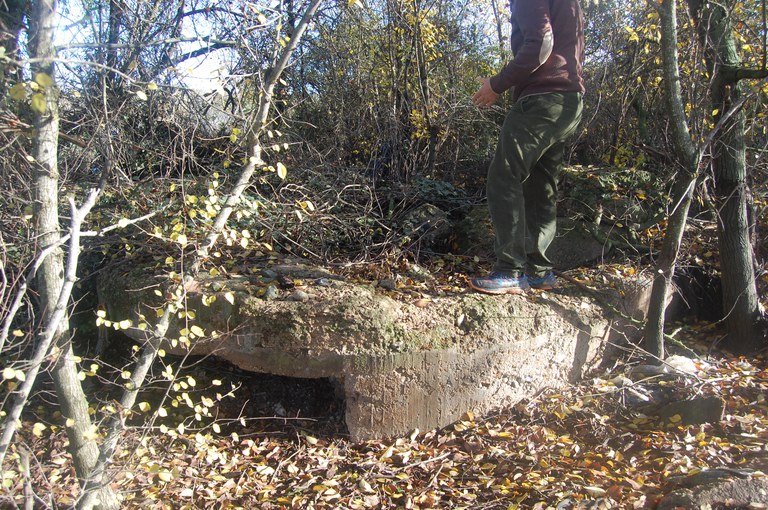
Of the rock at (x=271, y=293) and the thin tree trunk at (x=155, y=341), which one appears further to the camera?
the rock at (x=271, y=293)

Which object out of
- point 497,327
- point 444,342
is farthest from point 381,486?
point 497,327

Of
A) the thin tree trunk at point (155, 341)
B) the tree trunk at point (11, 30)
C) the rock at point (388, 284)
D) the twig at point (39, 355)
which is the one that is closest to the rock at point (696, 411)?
the rock at point (388, 284)

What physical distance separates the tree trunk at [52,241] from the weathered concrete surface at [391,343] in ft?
2.25

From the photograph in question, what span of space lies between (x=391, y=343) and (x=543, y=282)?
120 centimetres

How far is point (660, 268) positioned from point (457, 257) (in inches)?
57.1

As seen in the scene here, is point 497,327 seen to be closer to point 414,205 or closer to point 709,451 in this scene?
point 709,451

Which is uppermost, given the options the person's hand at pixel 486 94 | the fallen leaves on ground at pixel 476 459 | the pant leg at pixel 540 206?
the person's hand at pixel 486 94

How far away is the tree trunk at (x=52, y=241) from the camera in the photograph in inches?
88.9

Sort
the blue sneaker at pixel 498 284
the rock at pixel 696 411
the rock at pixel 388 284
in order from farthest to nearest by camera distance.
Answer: the rock at pixel 388 284
the blue sneaker at pixel 498 284
the rock at pixel 696 411

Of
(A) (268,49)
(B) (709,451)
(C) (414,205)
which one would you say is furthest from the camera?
(C) (414,205)

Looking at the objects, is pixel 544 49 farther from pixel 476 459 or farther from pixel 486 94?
pixel 476 459

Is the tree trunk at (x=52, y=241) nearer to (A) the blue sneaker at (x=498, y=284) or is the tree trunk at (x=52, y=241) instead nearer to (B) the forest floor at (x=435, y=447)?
(B) the forest floor at (x=435, y=447)

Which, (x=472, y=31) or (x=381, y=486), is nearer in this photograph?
(x=381, y=486)

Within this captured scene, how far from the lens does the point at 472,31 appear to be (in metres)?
6.90
